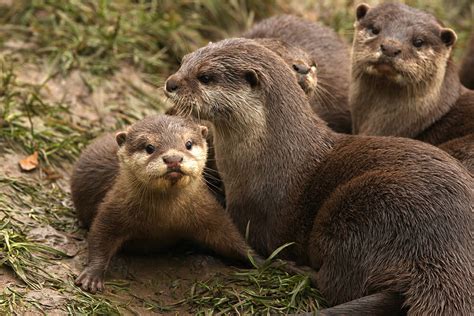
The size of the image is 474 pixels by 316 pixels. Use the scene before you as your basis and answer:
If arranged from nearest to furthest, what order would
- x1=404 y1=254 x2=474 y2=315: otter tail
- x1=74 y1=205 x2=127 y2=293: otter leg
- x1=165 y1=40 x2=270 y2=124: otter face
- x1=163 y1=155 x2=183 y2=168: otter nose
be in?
x1=404 y1=254 x2=474 y2=315: otter tail → x1=163 y1=155 x2=183 y2=168: otter nose → x1=74 y1=205 x2=127 y2=293: otter leg → x1=165 y1=40 x2=270 y2=124: otter face

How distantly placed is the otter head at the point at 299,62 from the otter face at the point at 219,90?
1.59 ft

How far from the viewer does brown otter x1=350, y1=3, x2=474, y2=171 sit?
520 centimetres

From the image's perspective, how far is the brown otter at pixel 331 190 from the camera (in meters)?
3.88

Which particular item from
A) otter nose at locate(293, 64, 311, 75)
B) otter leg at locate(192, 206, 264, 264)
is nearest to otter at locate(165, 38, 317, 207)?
otter nose at locate(293, 64, 311, 75)

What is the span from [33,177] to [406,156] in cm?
230

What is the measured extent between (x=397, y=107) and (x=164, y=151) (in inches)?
67.8

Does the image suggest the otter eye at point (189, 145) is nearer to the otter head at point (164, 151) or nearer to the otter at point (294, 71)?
the otter head at point (164, 151)

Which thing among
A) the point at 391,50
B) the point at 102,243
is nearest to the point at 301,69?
the point at 391,50

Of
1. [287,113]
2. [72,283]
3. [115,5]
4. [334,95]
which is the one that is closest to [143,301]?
[72,283]

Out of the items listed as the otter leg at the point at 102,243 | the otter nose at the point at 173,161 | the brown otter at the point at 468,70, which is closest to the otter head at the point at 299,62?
the otter nose at the point at 173,161

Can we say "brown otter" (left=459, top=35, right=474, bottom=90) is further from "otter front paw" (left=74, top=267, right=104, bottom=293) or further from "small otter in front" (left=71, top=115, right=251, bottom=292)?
"otter front paw" (left=74, top=267, right=104, bottom=293)

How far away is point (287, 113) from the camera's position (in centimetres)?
465

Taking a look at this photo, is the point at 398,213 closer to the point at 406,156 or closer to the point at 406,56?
the point at 406,156

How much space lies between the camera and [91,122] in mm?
6090
